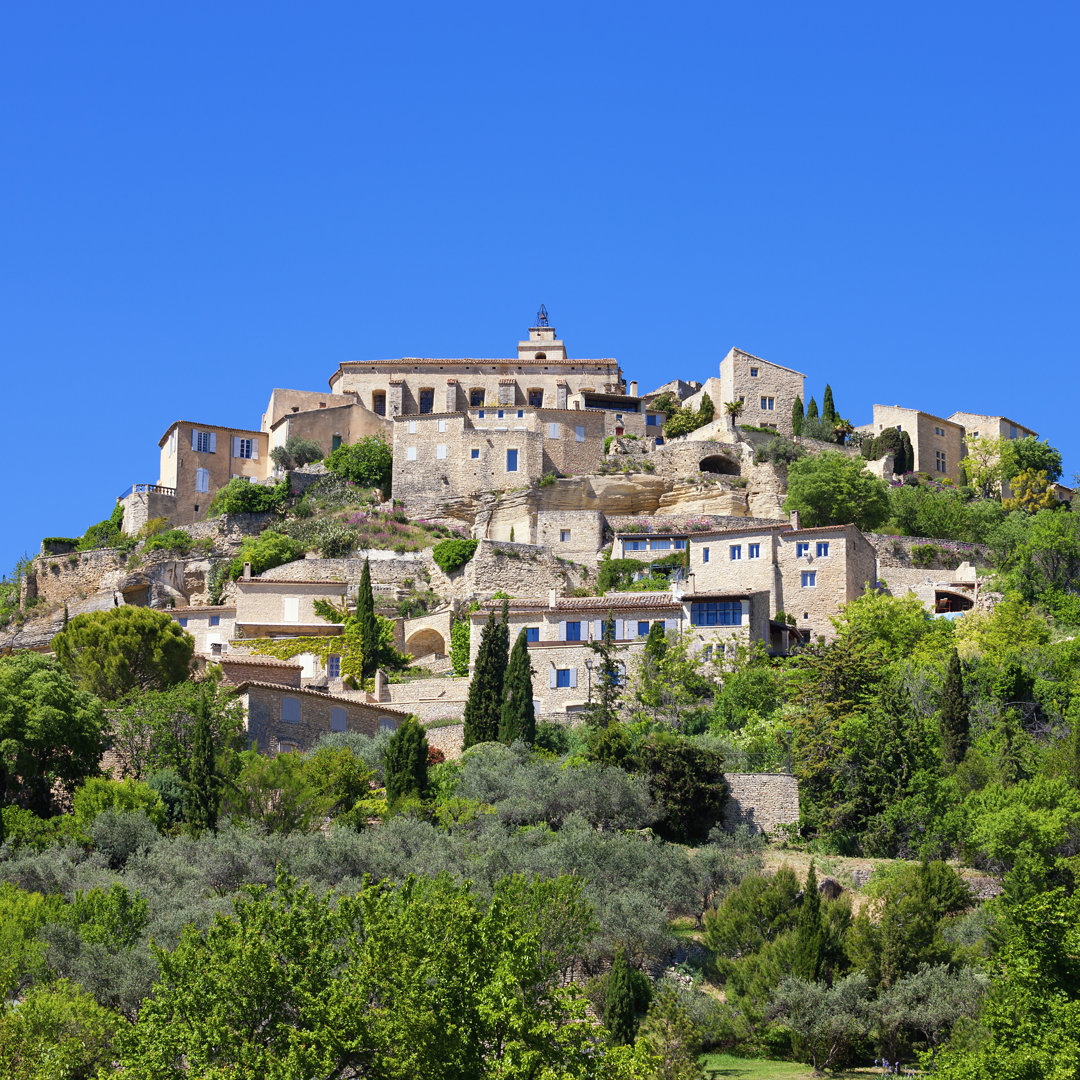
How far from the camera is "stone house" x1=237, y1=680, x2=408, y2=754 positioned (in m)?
50.8

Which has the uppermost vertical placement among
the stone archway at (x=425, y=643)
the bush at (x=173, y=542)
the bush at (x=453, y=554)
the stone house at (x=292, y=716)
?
the bush at (x=173, y=542)

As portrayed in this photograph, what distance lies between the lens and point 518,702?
168 ft

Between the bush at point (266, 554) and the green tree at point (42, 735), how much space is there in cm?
2210

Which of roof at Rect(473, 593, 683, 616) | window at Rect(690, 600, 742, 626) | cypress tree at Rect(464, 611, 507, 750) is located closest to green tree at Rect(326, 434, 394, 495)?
roof at Rect(473, 593, 683, 616)

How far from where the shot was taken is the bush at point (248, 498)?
75.8m

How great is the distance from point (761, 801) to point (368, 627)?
20.6m

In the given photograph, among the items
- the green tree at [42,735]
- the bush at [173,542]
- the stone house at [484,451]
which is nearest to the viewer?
the green tree at [42,735]

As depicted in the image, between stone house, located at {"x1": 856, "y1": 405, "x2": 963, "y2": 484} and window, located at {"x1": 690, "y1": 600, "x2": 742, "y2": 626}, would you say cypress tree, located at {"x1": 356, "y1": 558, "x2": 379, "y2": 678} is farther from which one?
stone house, located at {"x1": 856, "y1": 405, "x2": 963, "y2": 484}

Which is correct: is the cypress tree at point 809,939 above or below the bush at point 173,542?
below

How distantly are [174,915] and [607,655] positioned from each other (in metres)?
22.6

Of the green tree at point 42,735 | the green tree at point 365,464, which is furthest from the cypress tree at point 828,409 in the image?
the green tree at point 42,735

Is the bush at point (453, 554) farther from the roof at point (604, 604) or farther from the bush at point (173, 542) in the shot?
the bush at point (173, 542)

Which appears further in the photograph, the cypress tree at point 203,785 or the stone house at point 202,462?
the stone house at point 202,462

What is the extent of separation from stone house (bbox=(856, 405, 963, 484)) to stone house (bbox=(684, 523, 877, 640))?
75.5 feet
